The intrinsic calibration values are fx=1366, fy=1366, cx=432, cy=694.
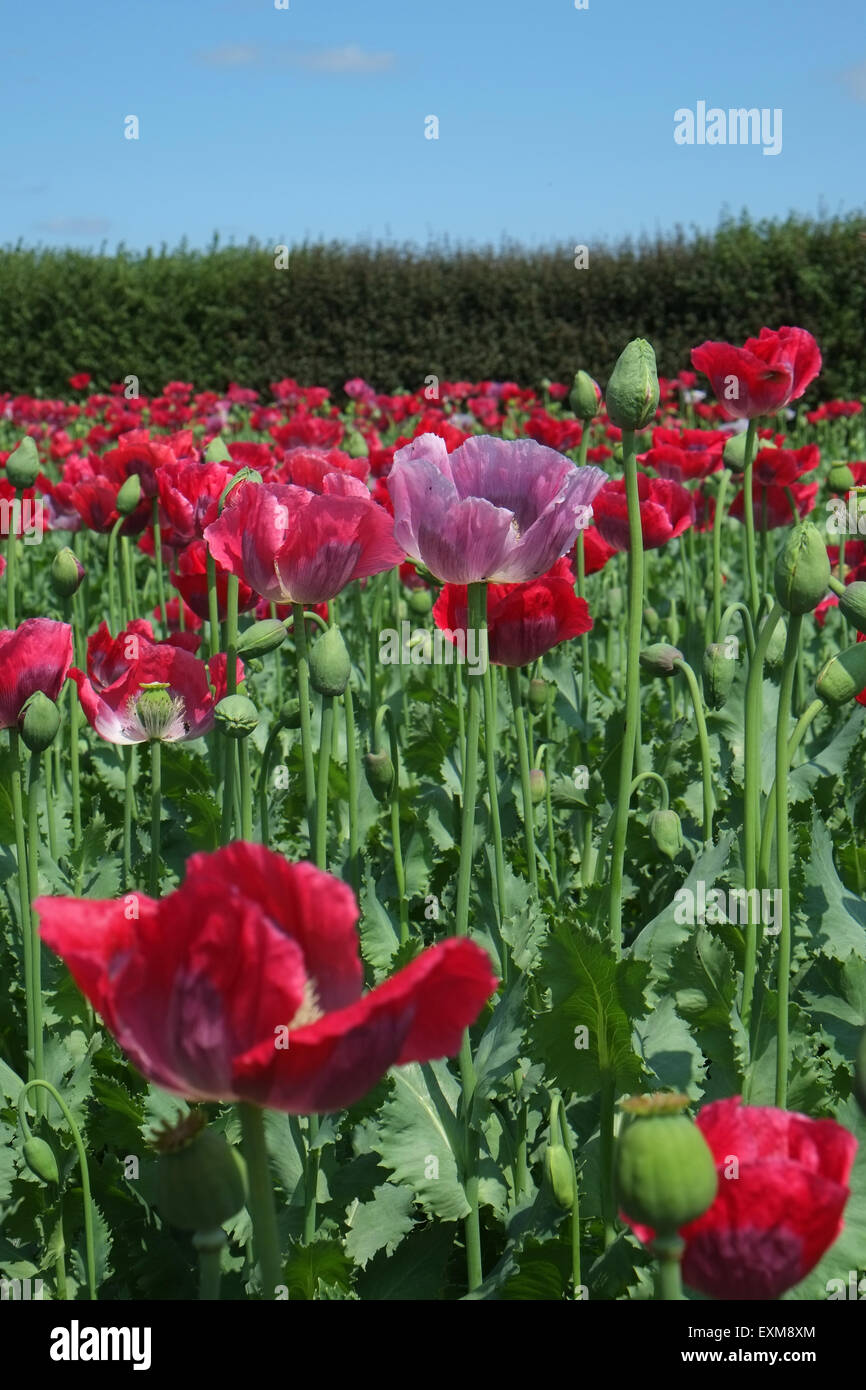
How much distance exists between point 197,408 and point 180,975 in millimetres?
7014

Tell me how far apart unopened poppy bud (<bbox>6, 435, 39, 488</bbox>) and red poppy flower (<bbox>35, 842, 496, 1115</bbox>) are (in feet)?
6.44

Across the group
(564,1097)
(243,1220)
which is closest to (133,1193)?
(243,1220)

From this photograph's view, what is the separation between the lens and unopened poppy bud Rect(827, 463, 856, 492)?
2.88 metres

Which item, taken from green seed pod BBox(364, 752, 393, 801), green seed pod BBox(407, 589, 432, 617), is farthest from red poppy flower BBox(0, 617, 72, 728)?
green seed pod BBox(407, 589, 432, 617)

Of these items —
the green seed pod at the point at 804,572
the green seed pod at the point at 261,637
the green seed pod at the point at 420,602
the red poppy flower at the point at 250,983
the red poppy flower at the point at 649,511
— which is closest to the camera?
the red poppy flower at the point at 250,983

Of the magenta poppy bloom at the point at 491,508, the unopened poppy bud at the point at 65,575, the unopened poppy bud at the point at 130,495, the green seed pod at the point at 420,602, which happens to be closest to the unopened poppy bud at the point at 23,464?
the unopened poppy bud at the point at 130,495

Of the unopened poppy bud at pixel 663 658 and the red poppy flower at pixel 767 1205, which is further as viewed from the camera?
the unopened poppy bud at pixel 663 658

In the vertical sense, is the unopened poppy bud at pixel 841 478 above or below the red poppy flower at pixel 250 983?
above

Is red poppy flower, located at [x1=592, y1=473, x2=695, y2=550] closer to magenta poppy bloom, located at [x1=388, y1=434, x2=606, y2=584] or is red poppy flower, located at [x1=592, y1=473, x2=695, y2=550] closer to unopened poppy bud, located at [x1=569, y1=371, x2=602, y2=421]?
unopened poppy bud, located at [x1=569, y1=371, x2=602, y2=421]

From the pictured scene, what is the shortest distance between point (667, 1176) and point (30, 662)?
111 cm

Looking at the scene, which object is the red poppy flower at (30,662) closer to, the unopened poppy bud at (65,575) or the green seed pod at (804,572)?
the unopened poppy bud at (65,575)

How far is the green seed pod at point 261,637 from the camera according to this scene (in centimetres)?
165

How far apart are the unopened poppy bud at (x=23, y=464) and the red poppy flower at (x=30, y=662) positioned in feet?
3.28

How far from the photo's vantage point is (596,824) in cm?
258
